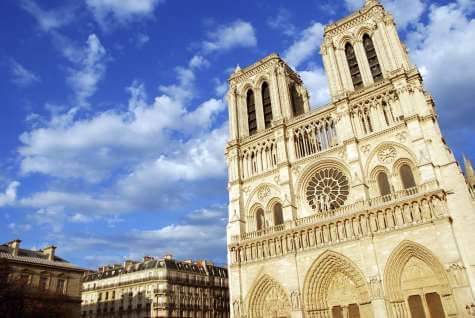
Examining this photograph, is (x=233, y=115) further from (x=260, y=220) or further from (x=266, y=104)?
(x=260, y=220)

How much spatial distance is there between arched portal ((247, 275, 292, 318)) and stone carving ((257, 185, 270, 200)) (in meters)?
6.04

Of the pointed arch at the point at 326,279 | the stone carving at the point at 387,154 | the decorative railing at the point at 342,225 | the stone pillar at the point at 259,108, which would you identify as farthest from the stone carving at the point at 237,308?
the stone pillar at the point at 259,108

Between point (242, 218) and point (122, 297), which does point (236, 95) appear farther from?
point (122, 297)

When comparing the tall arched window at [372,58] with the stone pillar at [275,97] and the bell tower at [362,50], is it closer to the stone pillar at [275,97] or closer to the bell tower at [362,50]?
the bell tower at [362,50]

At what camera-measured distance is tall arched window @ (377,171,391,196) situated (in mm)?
24858

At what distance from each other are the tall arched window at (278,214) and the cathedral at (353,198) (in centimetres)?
23

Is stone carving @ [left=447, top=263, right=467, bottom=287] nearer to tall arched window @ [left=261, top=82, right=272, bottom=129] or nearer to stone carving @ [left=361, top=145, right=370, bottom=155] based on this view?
stone carving @ [left=361, top=145, right=370, bottom=155]

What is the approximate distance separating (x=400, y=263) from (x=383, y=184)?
17.1ft

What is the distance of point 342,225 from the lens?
24.4 metres

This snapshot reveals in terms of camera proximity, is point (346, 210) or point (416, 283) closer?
point (416, 283)

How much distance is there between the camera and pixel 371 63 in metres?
29.5

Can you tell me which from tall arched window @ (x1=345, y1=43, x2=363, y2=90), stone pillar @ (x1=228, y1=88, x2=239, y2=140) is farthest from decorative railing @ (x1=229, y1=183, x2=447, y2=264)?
tall arched window @ (x1=345, y1=43, x2=363, y2=90)

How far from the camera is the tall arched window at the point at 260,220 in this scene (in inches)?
1168

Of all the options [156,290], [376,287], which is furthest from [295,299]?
[156,290]
